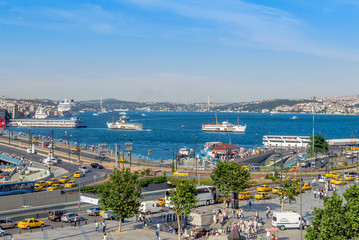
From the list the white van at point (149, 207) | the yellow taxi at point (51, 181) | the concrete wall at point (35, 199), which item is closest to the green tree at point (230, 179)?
the white van at point (149, 207)

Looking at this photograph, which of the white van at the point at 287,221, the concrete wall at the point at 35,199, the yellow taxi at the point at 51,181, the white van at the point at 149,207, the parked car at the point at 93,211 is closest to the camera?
the white van at the point at 287,221

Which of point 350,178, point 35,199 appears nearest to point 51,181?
point 35,199

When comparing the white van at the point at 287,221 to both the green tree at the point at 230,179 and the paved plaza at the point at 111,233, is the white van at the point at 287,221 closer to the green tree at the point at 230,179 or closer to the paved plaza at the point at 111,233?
the paved plaza at the point at 111,233

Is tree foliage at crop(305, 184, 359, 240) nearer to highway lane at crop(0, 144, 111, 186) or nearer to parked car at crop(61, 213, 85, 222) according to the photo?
parked car at crop(61, 213, 85, 222)

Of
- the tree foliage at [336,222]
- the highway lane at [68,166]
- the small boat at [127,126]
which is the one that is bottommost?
the small boat at [127,126]

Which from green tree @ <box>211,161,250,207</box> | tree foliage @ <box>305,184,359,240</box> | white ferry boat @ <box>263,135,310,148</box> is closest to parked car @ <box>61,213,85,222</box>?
green tree @ <box>211,161,250,207</box>

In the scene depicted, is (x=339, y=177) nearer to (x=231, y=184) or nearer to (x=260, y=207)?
(x=260, y=207)
